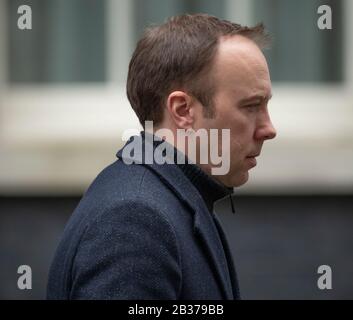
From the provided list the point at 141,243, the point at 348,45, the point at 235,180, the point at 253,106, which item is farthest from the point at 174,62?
the point at 348,45

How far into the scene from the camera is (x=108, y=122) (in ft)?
24.0

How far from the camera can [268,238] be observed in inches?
287

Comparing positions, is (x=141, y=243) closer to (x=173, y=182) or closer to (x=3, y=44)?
(x=173, y=182)

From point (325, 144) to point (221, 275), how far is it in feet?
16.0

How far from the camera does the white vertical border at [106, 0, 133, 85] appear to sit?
746cm

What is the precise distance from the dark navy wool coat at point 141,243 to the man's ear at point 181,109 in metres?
0.11

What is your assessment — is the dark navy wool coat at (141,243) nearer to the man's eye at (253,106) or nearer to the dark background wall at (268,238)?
the man's eye at (253,106)

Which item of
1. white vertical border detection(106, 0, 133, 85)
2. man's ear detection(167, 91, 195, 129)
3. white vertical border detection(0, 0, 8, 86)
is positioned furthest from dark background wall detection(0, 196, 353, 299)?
man's ear detection(167, 91, 195, 129)

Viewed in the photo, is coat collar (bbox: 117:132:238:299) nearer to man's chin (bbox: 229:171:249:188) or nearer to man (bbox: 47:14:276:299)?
man (bbox: 47:14:276:299)

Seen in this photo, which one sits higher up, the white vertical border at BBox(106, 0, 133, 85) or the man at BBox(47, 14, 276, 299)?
the white vertical border at BBox(106, 0, 133, 85)

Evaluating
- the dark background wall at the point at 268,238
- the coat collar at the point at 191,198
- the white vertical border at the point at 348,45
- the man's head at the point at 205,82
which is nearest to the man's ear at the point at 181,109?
the man's head at the point at 205,82

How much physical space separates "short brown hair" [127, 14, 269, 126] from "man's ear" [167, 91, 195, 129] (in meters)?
0.03
